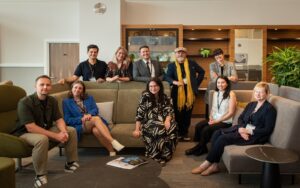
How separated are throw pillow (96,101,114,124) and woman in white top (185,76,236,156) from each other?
47.2 inches

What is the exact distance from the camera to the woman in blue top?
3990 millimetres

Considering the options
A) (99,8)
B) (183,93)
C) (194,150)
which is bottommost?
(194,150)

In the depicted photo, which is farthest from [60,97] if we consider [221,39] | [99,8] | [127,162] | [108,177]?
[221,39]

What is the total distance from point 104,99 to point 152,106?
892 mm

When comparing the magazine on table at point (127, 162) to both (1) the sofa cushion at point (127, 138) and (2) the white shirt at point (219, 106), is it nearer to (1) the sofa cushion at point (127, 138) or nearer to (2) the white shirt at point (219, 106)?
(1) the sofa cushion at point (127, 138)

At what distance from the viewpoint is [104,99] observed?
4.69 metres

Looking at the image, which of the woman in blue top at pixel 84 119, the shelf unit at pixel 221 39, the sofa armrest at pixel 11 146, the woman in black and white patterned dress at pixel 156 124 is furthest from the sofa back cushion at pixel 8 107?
the shelf unit at pixel 221 39

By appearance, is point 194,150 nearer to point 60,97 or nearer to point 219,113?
point 219,113

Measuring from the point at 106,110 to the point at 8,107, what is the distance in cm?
133

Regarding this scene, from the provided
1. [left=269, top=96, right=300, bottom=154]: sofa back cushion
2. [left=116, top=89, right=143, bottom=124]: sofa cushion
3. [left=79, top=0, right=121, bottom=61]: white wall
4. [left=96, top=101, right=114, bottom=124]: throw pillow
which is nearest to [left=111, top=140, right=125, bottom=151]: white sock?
[left=96, top=101, right=114, bottom=124]: throw pillow

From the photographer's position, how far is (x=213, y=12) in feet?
24.4

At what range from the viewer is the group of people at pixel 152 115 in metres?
3.36

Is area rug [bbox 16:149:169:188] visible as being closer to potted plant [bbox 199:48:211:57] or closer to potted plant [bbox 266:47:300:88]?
potted plant [bbox 266:47:300:88]

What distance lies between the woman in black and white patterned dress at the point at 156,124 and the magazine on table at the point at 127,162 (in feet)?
3.35
